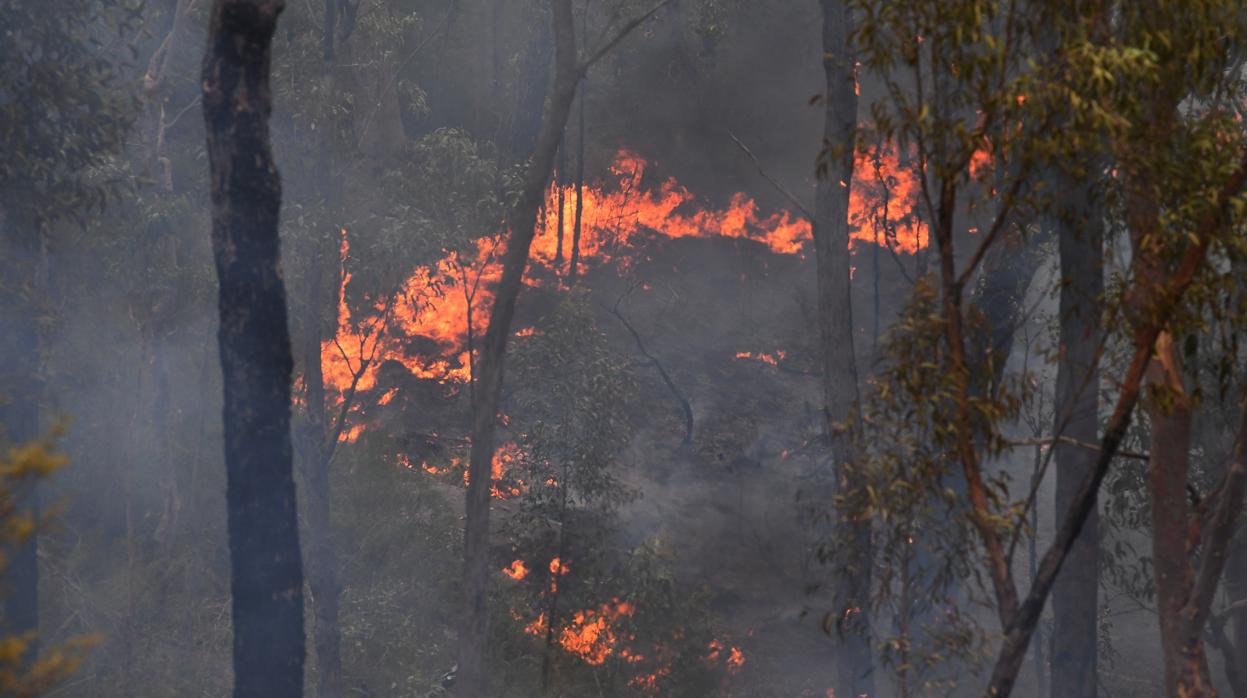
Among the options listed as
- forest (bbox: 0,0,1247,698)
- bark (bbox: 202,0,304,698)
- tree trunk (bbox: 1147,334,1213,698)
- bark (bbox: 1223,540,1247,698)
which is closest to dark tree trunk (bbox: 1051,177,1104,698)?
forest (bbox: 0,0,1247,698)

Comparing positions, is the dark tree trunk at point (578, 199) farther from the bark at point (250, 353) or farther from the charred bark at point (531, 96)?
the bark at point (250, 353)

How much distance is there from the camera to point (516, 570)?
18484 mm

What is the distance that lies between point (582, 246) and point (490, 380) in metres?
15.0

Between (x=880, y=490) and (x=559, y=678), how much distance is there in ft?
36.8

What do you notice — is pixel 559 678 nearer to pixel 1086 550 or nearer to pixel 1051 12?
pixel 1086 550

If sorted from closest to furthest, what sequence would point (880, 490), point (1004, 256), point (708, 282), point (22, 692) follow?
1. point (22, 692)
2. point (880, 490)
3. point (1004, 256)
4. point (708, 282)

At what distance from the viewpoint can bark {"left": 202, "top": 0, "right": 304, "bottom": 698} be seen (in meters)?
7.03

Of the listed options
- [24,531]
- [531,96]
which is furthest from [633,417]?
[24,531]

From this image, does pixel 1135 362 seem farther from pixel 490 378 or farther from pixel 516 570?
pixel 516 570

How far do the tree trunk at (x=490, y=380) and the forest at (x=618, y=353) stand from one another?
0.05 metres

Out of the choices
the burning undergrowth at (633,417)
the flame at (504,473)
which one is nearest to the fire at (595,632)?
the burning undergrowth at (633,417)

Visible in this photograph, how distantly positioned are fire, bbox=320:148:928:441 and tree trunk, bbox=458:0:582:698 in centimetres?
608

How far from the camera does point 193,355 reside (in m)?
20.8

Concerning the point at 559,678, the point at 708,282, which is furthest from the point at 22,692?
the point at 708,282
